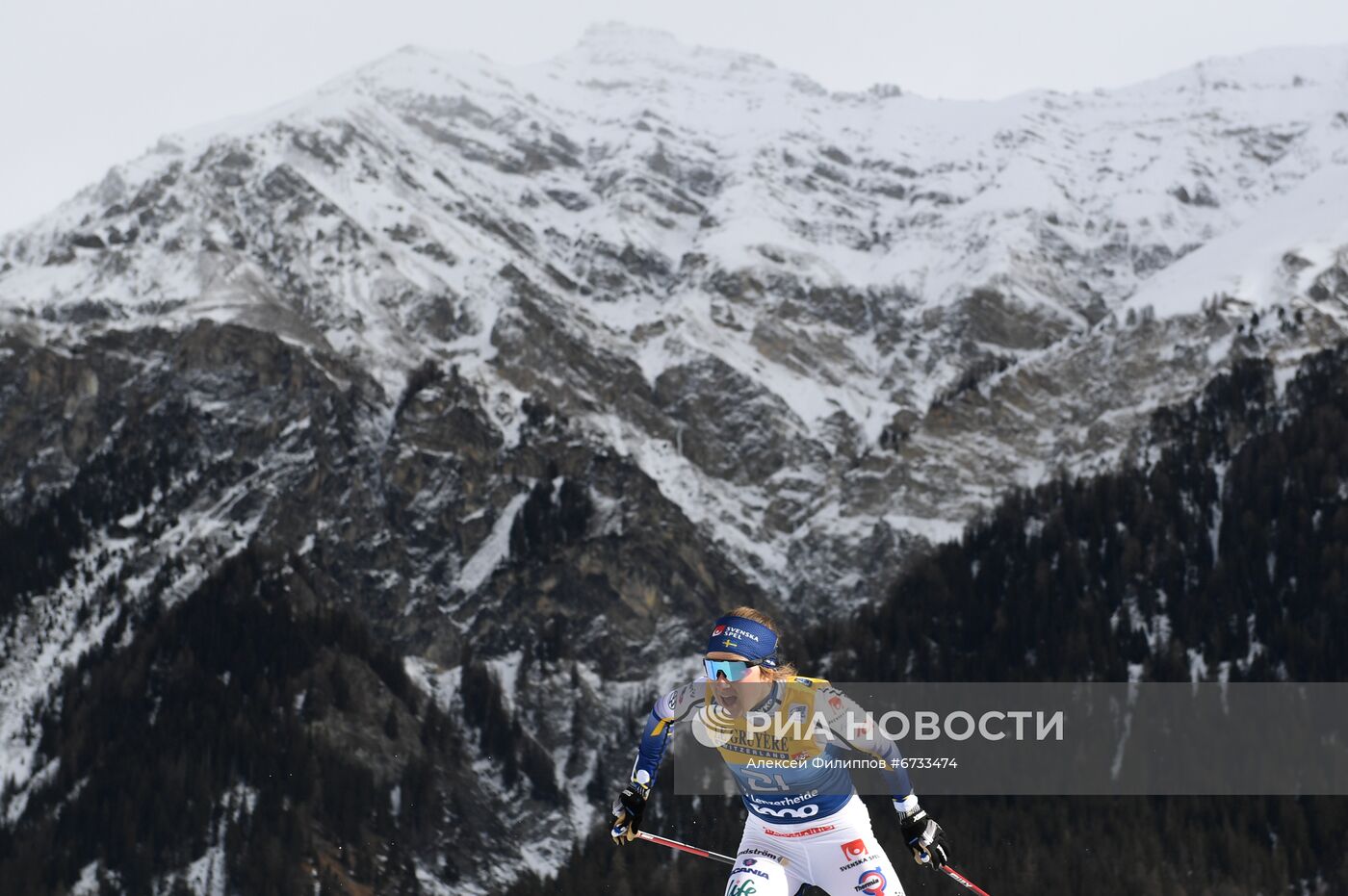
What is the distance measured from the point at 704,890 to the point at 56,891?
65.8 m

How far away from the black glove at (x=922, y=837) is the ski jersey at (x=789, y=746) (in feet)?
0.95

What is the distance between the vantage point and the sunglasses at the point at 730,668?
2045cm

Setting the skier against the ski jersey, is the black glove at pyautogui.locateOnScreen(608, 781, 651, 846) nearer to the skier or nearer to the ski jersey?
the skier

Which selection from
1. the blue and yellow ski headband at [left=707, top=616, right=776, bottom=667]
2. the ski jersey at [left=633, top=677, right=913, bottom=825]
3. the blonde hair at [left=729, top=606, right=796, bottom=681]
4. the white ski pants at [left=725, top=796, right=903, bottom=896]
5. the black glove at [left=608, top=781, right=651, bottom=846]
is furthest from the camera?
the white ski pants at [left=725, top=796, right=903, bottom=896]

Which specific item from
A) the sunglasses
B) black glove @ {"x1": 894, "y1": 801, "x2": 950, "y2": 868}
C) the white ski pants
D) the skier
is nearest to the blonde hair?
the skier

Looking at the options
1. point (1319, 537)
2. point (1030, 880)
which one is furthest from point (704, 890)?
point (1319, 537)

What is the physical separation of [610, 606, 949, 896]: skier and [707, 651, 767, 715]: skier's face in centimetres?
1

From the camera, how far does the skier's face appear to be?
20703 mm

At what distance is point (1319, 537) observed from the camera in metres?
198

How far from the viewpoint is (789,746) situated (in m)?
21.6

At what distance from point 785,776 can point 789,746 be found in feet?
1.68

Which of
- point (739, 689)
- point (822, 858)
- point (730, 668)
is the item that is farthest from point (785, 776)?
point (730, 668)

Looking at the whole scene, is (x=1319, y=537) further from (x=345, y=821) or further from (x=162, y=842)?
(x=162, y=842)

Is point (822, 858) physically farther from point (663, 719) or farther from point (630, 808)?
point (663, 719)
